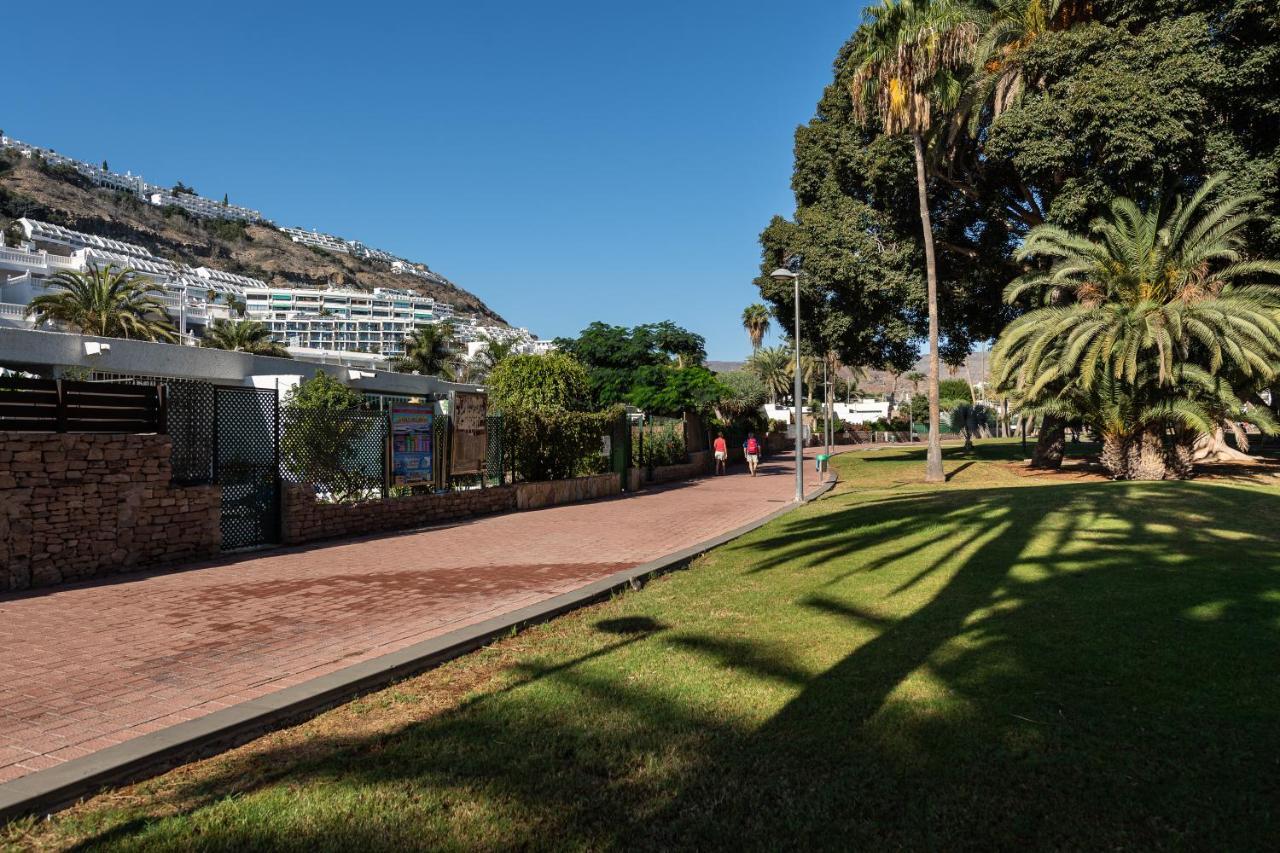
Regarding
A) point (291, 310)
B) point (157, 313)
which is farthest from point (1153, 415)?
point (291, 310)

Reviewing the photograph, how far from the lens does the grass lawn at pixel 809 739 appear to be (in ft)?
10.7

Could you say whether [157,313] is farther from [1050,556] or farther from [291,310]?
[291,310]

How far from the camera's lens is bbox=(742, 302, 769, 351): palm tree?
7675cm

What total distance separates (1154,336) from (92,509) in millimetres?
21117

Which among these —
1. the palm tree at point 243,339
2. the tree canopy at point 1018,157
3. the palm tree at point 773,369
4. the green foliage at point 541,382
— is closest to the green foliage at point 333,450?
the green foliage at point 541,382

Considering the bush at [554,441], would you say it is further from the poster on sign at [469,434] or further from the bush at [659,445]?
the bush at [659,445]

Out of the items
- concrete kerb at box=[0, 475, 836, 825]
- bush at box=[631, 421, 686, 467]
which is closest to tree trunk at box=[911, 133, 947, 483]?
bush at box=[631, 421, 686, 467]

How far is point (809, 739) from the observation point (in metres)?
4.15

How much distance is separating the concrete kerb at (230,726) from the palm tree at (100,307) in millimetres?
43745

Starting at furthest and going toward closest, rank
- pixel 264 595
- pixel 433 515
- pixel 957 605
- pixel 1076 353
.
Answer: pixel 1076 353 → pixel 433 515 → pixel 264 595 → pixel 957 605

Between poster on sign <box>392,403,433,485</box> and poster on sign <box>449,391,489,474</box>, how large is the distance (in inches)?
32.5

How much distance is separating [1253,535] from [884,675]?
310 inches

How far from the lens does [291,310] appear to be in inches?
6944

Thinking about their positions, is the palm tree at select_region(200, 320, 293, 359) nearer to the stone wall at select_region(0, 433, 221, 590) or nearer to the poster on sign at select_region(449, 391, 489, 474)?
the poster on sign at select_region(449, 391, 489, 474)
